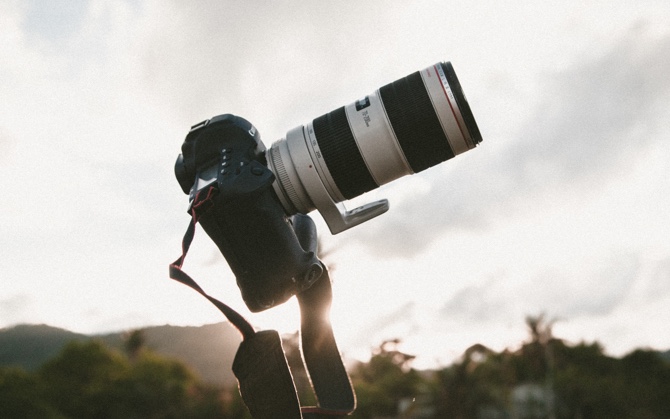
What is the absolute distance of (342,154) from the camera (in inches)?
89.2

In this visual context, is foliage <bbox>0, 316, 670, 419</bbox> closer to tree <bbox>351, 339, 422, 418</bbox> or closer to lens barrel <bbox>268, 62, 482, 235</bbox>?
tree <bbox>351, 339, 422, 418</bbox>

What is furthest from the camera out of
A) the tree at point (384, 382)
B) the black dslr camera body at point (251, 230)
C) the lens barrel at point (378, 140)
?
the tree at point (384, 382)

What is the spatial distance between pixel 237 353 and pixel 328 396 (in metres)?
0.48

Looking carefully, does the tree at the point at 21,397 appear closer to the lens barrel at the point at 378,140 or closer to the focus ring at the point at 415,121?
the lens barrel at the point at 378,140

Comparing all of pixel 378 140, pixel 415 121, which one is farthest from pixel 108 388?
pixel 415 121

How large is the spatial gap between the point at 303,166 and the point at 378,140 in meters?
0.34

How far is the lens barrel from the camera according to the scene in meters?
2.21

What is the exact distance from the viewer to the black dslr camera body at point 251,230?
185 centimetres

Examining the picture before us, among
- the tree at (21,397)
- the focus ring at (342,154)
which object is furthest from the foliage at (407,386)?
the focus ring at (342,154)

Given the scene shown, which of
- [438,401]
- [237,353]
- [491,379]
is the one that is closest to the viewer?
[237,353]

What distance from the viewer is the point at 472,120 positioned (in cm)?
223

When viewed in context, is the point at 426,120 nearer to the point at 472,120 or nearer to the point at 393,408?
the point at 472,120

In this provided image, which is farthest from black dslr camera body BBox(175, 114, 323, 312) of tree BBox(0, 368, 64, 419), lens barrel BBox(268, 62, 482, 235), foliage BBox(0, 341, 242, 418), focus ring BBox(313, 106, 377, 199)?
foliage BBox(0, 341, 242, 418)

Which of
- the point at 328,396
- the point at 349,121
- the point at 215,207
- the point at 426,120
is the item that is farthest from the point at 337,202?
the point at 328,396
